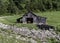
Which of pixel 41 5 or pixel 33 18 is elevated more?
pixel 33 18

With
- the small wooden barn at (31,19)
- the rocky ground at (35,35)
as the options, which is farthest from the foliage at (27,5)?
the rocky ground at (35,35)

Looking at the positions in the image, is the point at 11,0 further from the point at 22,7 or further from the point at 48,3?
the point at 48,3

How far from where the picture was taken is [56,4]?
12538 centimetres

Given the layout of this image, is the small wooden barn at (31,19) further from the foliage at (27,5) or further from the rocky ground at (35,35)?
the foliage at (27,5)

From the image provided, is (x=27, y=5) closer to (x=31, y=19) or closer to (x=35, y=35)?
(x=31, y=19)

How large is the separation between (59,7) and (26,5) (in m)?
15.1

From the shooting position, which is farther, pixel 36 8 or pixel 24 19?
pixel 36 8

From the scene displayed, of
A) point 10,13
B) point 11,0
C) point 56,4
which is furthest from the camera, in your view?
point 56,4

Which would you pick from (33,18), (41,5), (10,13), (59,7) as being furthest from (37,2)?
(33,18)

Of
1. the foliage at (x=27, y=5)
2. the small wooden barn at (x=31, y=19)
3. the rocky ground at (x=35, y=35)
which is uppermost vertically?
the rocky ground at (x=35, y=35)

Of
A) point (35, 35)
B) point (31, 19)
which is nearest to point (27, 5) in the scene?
point (31, 19)

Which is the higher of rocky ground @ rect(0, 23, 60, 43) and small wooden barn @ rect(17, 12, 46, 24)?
rocky ground @ rect(0, 23, 60, 43)

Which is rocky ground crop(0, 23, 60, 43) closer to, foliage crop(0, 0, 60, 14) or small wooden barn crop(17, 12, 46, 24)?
small wooden barn crop(17, 12, 46, 24)

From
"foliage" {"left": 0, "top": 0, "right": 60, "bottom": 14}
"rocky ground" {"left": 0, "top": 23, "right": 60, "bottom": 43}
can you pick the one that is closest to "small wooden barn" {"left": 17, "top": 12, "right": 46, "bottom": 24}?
"rocky ground" {"left": 0, "top": 23, "right": 60, "bottom": 43}
